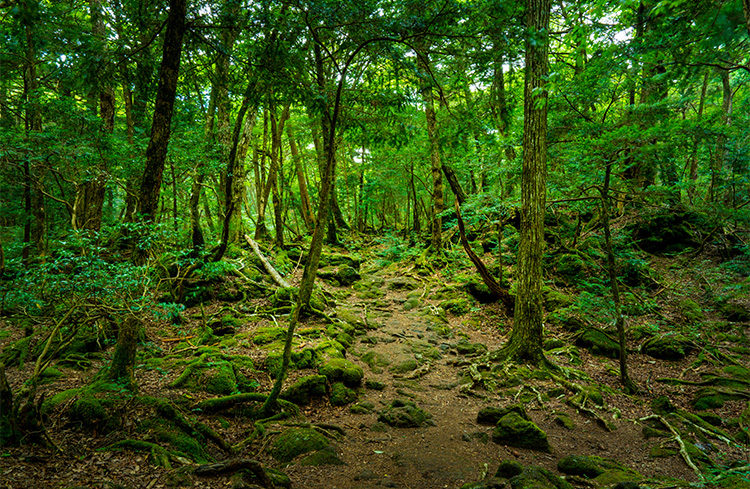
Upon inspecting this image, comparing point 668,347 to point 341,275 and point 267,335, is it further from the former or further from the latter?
point 341,275

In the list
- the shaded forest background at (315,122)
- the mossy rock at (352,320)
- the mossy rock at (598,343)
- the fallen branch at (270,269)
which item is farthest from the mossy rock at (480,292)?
the fallen branch at (270,269)

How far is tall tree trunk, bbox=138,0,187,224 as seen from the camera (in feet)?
16.2

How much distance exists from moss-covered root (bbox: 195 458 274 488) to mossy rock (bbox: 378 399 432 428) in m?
2.40

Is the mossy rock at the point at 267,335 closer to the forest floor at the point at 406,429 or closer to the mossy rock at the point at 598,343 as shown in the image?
the forest floor at the point at 406,429

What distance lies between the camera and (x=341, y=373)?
667 cm

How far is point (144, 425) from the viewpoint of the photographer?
424 centimetres

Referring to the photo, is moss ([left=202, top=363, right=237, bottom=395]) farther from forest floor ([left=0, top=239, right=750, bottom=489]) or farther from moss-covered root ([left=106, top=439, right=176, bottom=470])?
moss-covered root ([left=106, top=439, right=176, bottom=470])

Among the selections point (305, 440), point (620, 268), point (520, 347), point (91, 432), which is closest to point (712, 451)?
point (520, 347)

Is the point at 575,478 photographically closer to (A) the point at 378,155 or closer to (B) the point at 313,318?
(B) the point at 313,318

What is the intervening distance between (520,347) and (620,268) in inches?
257

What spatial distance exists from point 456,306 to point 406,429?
6.51m

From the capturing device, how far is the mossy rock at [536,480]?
3.49 m

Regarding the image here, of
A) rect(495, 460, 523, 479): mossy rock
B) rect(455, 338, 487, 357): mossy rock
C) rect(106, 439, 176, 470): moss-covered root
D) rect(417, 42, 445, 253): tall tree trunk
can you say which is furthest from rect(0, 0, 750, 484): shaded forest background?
rect(495, 460, 523, 479): mossy rock

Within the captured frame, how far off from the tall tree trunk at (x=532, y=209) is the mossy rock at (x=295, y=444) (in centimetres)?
464
